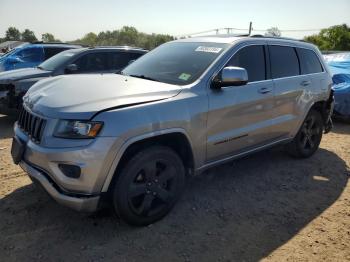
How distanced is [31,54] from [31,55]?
0.11 feet

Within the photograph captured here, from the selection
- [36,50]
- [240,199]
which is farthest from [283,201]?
[36,50]

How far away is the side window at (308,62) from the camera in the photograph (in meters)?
5.20

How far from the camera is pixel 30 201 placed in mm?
3836

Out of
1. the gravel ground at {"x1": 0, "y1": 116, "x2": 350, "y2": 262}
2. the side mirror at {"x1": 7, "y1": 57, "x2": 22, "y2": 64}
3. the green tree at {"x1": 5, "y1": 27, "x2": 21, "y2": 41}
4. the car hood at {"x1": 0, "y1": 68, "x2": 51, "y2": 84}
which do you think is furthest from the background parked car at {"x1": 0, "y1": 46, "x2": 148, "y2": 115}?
the green tree at {"x1": 5, "y1": 27, "x2": 21, "y2": 41}

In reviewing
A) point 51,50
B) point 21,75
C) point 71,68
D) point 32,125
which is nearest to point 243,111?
point 32,125

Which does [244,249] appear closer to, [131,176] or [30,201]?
[131,176]

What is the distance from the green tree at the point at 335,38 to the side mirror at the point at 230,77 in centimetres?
3191

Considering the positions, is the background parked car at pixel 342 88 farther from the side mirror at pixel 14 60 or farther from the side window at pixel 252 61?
the side mirror at pixel 14 60

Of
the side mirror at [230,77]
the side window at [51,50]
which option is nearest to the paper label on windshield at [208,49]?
the side mirror at [230,77]

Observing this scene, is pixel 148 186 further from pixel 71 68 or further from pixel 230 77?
pixel 71 68

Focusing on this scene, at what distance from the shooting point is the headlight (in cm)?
288

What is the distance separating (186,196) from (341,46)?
107 feet

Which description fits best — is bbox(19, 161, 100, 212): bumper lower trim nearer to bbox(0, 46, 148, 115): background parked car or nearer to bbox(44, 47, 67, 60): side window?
bbox(0, 46, 148, 115): background parked car

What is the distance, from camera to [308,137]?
5.61 m
